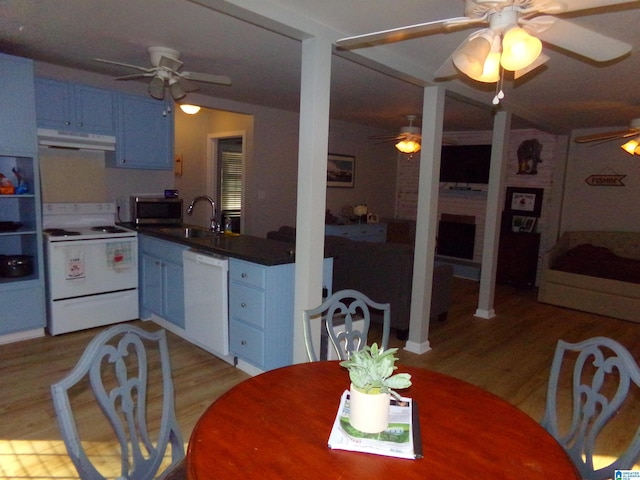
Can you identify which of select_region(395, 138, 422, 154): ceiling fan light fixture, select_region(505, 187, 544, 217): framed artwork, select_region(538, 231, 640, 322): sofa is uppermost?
select_region(395, 138, 422, 154): ceiling fan light fixture

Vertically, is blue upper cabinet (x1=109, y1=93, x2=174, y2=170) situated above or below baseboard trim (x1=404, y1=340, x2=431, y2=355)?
above

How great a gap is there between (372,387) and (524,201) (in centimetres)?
646

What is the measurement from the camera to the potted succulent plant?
1188 mm

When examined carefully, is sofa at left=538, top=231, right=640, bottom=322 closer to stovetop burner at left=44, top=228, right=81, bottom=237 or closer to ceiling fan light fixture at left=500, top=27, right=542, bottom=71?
ceiling fan light fixture at left=500, top=27, right=542, bottom=71

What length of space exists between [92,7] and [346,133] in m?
4.81

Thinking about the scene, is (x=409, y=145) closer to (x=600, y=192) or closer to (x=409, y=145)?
(x=409, y=145)

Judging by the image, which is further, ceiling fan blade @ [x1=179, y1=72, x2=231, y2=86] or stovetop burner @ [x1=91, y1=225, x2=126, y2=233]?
stovetop burner @ [x1=91, y1=225, x2=126, y2=233]

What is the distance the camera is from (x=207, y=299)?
3.26 metres

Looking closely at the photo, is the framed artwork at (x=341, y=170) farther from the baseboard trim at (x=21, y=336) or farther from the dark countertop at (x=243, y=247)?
the baseboard trim at (x=21, y=336)

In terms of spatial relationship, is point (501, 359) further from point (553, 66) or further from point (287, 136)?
point (287, 136)

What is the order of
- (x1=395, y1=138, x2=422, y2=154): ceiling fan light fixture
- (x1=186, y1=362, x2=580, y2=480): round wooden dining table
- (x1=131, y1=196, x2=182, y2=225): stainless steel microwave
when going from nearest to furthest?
(x1=186, y1=362, x2=580, y2=480): round wooden dining table < (x1=131, y1=196, x2=182, y2=225): stainless steel microwave < (x1=395, y1=138, x2=422, y2=154): ceiling fan light fixture

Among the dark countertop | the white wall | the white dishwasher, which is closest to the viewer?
the dark countertop

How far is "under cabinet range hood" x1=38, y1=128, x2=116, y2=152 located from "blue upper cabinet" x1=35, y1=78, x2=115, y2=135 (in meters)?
0.04

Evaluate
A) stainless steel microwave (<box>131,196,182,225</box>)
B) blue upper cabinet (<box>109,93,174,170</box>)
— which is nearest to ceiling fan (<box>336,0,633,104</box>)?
blue upper cabinet (<box>109,93,174,170</box>)
